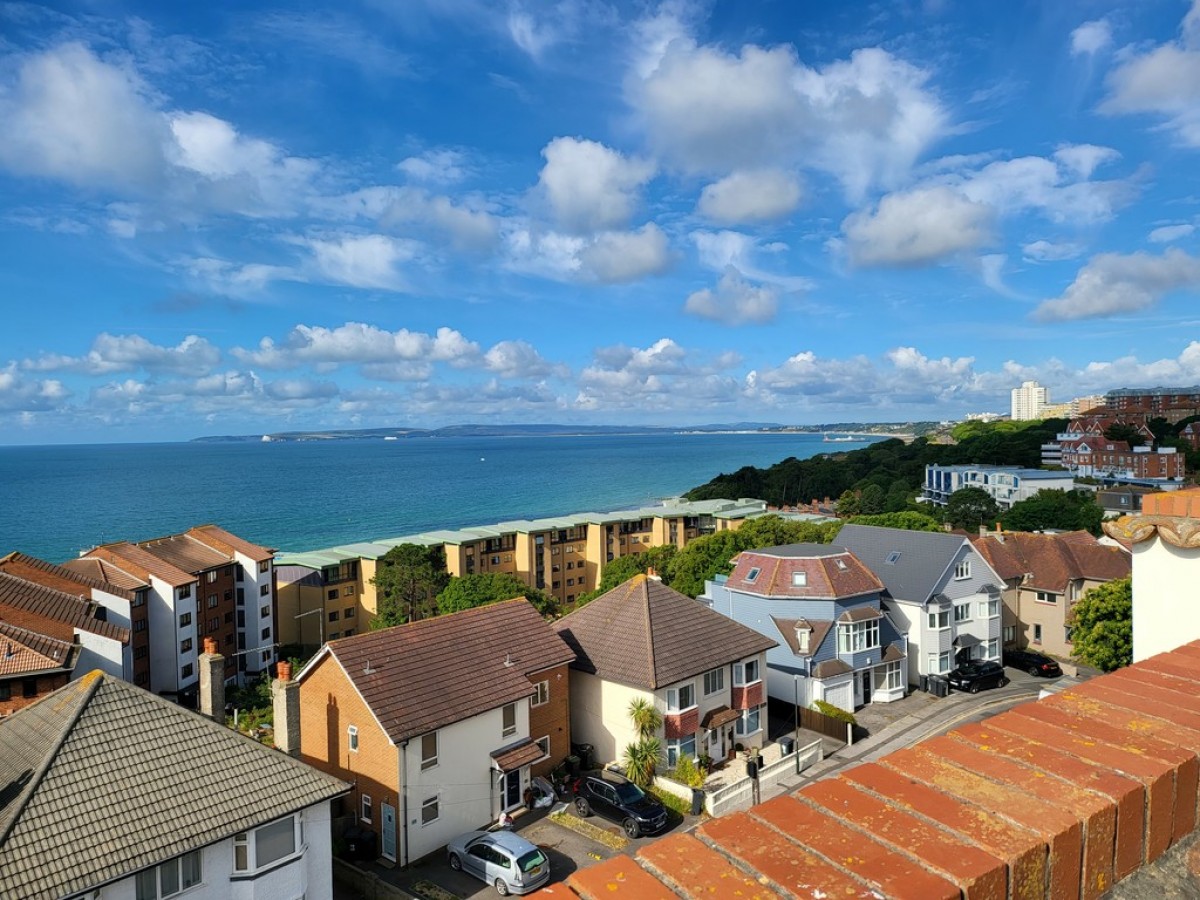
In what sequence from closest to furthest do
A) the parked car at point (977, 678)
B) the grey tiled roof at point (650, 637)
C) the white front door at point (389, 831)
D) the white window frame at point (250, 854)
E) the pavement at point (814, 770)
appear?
the white window frame at point (250, 854) < the pavement at point (814, 770) < the white front door at point (389, 831) < the grey tiled roof at point (650, 637) < the parked car at point (977, 678)

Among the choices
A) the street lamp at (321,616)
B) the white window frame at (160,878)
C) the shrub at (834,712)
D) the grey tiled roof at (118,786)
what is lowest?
the street lamp at (321,616)

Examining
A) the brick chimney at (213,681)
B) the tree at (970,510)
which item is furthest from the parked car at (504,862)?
the tree at (970,510)

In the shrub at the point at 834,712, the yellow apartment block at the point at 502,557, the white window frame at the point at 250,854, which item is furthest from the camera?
the yellow apartment block at the point at 502,557

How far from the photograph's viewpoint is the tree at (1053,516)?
7331 cm

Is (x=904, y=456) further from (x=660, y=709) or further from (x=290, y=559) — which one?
(x=660, y=709)

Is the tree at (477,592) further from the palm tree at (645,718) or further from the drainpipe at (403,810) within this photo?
the drainpipe at (403,810)

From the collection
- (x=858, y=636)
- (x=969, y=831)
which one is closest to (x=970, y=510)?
(x=858, y=636)

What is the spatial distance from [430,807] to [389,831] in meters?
1.35

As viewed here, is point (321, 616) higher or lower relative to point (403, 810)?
lower

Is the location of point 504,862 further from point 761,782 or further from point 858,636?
point 858,636

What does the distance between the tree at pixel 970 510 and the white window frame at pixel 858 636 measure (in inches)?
2151

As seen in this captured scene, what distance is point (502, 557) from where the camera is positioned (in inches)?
3071

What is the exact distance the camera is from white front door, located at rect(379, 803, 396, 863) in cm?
2247

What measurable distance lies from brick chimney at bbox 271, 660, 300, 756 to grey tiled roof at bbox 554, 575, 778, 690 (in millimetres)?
10549
